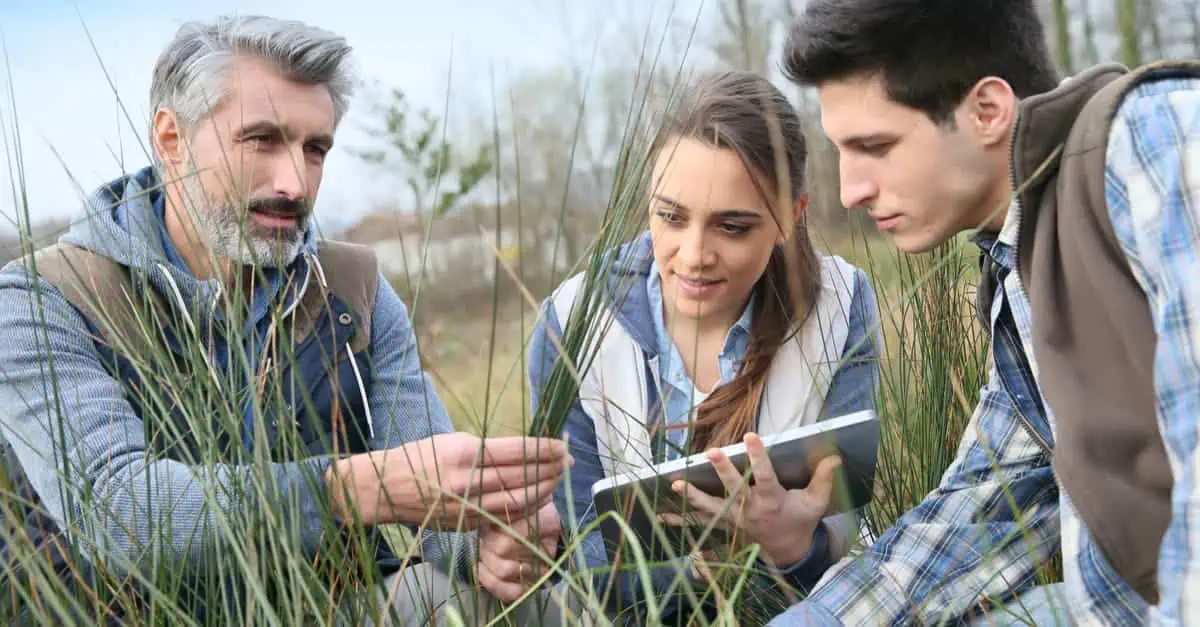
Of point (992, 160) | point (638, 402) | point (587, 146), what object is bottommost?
point (638, 402)

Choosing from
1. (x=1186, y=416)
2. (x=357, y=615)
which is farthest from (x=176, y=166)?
(x=1186, y=416)

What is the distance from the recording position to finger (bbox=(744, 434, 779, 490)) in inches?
57.5

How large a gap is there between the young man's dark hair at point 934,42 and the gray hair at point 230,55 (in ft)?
3.19

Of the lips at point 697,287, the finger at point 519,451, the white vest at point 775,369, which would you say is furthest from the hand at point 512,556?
the lips at point 697,287

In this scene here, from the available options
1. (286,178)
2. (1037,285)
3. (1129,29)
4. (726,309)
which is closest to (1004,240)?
(1037,285)

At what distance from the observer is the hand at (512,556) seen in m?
1.51

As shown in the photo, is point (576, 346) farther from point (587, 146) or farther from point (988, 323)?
point (988, 323)

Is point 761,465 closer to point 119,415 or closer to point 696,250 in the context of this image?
point 696,250

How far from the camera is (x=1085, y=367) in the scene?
4.14 ft

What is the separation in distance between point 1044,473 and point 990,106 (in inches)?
20.9

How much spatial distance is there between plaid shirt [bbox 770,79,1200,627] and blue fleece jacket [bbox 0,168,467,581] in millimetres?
605

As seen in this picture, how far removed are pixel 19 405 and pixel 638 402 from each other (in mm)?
1060

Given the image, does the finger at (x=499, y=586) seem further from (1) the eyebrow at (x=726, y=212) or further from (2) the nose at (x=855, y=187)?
(1) the eyebrow at (x=726, y=212)

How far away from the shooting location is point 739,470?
1.55 metres
